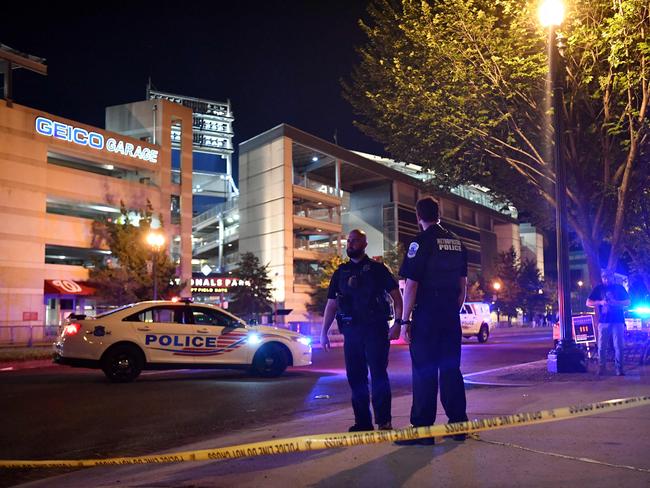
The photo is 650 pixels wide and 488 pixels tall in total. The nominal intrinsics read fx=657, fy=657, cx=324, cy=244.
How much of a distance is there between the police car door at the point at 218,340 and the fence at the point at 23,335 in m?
16.2

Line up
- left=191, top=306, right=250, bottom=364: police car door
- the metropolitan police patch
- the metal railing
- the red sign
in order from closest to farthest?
the metropolitan police patch → left=191, top=306, right=250, bottom=364: police car door → the red sign → the metal railing

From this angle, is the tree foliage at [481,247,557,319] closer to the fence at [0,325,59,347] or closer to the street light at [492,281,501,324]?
the street light at [492,281,501,324]

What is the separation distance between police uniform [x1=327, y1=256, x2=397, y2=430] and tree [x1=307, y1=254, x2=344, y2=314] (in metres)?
46.1

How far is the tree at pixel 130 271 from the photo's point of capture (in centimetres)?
3706

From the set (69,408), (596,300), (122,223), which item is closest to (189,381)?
(69,408)

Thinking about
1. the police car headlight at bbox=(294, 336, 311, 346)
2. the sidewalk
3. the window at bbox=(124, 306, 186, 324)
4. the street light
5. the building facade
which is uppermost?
the building facade

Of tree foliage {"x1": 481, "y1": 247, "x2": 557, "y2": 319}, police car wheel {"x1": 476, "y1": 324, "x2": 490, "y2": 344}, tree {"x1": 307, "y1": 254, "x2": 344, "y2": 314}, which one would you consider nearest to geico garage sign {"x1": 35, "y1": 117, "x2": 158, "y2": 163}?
tree {"x1": 307, "y1": 254, "x2": 344, "y2": 314}

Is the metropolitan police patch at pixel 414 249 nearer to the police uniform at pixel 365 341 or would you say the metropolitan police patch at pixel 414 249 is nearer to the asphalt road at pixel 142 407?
the police uniform at pixel 365 341

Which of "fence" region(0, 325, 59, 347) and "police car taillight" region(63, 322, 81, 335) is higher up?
"police car taillight" region(63, 322, 81, 335)

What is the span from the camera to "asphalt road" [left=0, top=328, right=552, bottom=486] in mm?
7180

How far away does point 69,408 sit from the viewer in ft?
31.7

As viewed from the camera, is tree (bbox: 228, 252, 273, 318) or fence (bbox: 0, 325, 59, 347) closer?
fence (bbox: 0, 325, 59, 347)

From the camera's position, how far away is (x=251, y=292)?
48.6 metres

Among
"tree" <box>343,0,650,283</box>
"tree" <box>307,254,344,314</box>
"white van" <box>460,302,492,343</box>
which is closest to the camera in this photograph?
"tree" <box>343,0,650,283</box>
